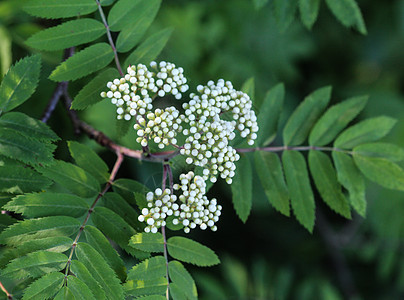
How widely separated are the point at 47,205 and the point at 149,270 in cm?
52

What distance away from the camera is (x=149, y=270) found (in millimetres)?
1815

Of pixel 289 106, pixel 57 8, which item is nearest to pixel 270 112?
pixel 57 8

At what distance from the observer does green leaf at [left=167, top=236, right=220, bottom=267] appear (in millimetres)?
1878

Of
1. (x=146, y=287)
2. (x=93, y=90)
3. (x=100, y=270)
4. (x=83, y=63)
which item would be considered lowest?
(x=146, y=287)

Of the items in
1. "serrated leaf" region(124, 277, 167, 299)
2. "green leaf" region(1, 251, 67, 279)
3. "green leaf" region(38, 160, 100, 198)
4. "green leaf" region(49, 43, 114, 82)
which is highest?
"green leaf" region(49, 43, 114, 82)

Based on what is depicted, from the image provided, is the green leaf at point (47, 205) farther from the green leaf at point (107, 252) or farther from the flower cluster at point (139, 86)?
the flower cluster at point (139, 86)

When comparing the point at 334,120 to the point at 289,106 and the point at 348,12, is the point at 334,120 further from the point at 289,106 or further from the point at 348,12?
the point at 289,106

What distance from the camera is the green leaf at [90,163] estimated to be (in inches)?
79.7

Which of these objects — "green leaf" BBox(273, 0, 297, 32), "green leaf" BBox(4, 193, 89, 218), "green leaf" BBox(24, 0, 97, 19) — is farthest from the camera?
"green leaf" BBox(273, 0, 297, 32)

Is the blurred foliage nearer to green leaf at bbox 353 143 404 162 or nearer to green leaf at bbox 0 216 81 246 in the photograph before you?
green leaf at bbox 353 143 404 162

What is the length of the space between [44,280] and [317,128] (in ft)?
5.39

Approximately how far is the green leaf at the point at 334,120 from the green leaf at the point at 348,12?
481 mm

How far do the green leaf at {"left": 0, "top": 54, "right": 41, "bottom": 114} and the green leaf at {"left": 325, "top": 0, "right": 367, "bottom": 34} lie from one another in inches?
69.2

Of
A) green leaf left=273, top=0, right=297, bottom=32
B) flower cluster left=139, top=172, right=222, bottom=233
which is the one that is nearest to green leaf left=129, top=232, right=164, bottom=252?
flower cluster left=139, top=172, right=222, bottom=233
